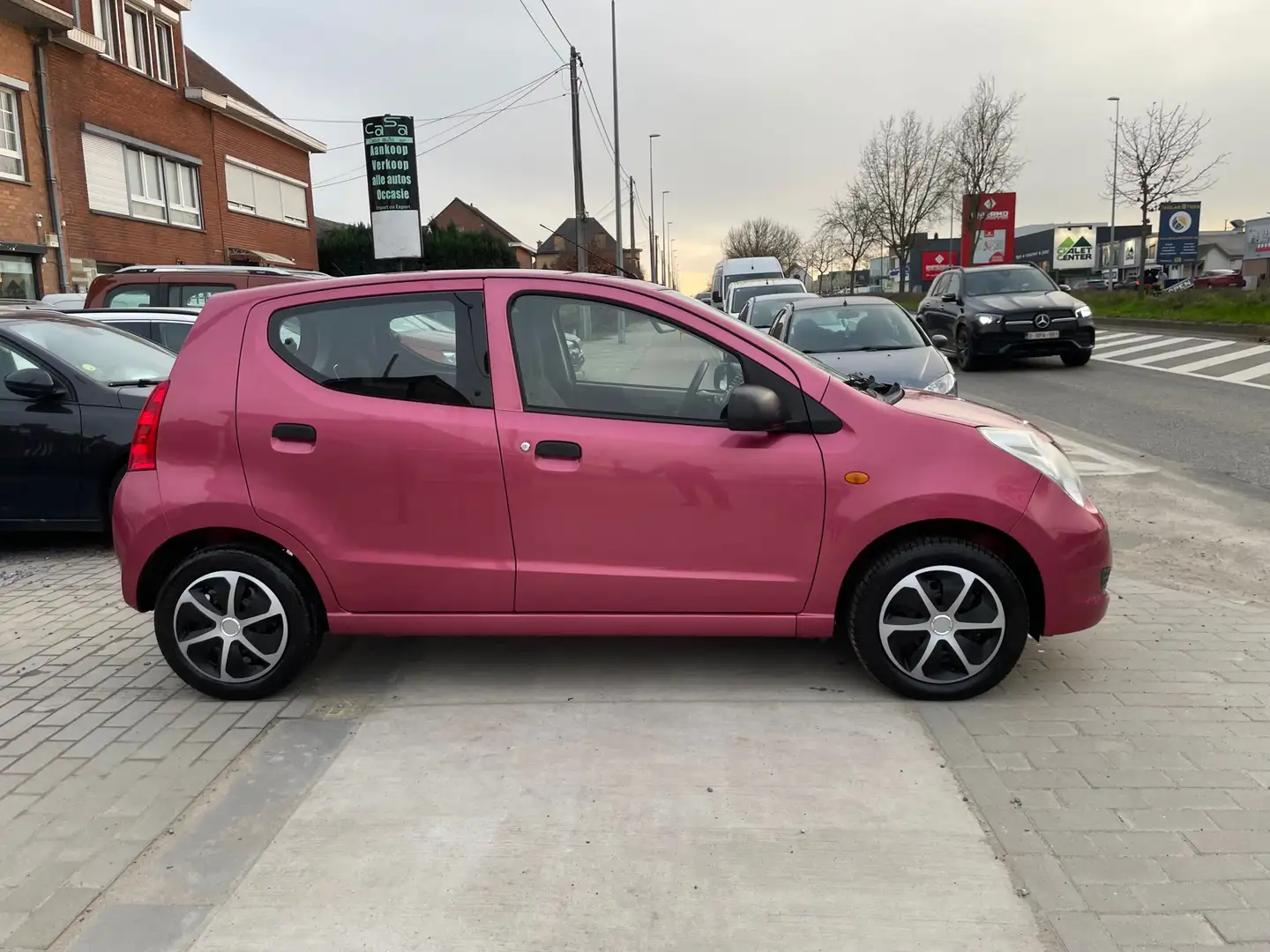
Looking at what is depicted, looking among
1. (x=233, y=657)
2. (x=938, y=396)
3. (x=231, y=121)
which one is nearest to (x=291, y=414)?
(x=233, y=657)

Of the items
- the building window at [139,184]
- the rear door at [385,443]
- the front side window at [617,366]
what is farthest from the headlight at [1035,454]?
the building window at [139,184]

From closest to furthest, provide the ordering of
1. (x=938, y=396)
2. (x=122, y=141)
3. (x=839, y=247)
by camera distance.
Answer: (x=938, y=396), (x=122, y=141), (x=839, y=247)

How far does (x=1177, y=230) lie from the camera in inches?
1275

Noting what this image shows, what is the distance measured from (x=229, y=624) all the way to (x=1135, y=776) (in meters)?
3.38

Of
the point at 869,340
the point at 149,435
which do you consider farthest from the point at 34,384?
the point at 869,340

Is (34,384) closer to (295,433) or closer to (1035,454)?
(295,433)

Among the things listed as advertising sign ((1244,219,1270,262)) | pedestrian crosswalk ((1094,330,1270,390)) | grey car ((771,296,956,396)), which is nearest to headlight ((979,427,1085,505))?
grey car ((771,296,956,396))

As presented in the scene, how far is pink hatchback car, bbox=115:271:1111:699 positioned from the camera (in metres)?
3.59

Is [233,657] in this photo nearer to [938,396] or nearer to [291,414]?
[291,414]

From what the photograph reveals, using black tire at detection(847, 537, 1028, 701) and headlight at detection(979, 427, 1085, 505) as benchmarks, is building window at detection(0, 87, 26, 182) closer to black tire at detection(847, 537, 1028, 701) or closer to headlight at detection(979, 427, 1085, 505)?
black tire at detection(847, 537, 1028, 701)

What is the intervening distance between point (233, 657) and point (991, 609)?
3007 mm

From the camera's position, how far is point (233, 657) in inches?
152

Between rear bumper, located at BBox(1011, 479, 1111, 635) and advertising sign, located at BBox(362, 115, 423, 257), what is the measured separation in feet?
66.7

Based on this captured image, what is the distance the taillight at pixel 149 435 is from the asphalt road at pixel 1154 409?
288 inches
